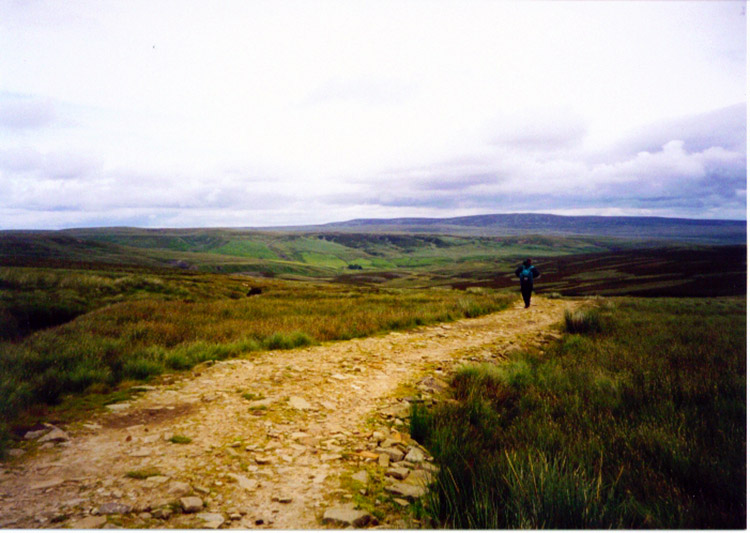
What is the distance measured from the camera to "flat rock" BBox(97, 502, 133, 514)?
107 inches

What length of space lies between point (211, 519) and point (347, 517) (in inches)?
40.5

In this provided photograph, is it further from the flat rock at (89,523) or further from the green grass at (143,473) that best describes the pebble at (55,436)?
the flat rock at (89,523)

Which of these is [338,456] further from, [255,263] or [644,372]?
[255,263]

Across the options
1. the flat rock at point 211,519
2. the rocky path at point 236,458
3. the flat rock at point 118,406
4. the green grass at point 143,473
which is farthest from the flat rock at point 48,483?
the flat rock at point 118,406

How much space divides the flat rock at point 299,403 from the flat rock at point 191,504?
2.19 meters

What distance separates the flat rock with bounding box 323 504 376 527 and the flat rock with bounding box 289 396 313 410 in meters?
2.31

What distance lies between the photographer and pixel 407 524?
276 centimetres

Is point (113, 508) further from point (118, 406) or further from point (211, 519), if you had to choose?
point (118, 406)

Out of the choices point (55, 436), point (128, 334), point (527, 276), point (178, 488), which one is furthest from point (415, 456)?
point (527, 276)

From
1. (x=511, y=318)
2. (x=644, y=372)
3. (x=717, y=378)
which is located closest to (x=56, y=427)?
(x=644, y=372)

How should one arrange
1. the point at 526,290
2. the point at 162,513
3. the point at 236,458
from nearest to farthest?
the point at 162,513
the point at 236,458
the point at 526,290

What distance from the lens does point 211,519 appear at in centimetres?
269

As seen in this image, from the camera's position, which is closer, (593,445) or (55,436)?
(593,445)

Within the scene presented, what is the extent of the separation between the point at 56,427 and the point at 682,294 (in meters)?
47.5
